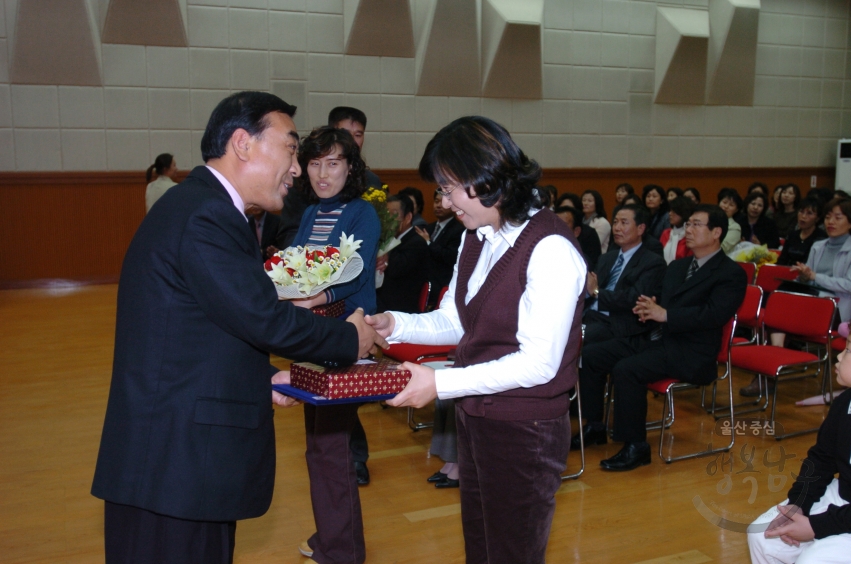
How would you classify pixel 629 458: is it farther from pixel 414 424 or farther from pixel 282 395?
pixel 282 395

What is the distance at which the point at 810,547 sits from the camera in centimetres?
211

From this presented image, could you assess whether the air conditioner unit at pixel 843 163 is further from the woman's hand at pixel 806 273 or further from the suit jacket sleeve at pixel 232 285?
the suit jacket sleeve at pixel 232 285

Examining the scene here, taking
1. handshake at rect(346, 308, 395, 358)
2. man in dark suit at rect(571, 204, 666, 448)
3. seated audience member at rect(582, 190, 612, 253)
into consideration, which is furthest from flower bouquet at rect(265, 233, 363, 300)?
seated audience member at rect(582, 190, 612, 253)

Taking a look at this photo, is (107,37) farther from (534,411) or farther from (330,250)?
(534,411)

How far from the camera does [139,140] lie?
9.76m

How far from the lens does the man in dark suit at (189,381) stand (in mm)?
1577

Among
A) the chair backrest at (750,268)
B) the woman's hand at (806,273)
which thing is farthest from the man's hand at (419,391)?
the chair backrest at (750,268)

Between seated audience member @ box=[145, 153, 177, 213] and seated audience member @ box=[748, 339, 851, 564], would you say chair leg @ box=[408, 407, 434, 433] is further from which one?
seated audience member @ box=[145, 153, 177, 213]

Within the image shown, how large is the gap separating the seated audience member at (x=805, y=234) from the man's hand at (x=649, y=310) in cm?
302

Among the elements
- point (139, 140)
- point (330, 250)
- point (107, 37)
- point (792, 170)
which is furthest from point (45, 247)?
point (792, 170)

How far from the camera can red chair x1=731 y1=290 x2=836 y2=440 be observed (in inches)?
175

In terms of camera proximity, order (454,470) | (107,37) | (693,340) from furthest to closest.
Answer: (107,37)
(693,340)
(454,470)

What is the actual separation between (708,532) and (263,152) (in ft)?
8.25

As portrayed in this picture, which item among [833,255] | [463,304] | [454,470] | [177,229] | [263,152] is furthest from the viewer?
[833,255]
